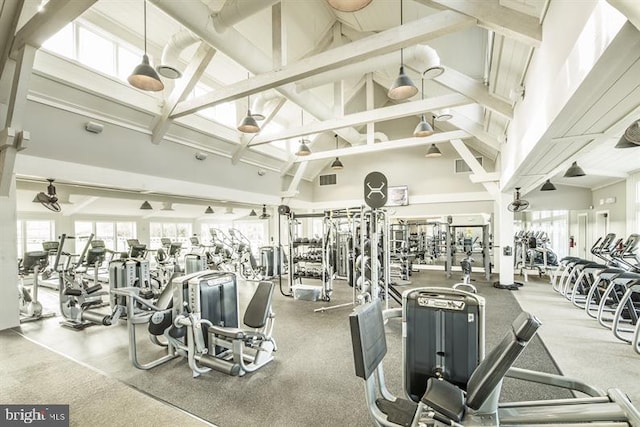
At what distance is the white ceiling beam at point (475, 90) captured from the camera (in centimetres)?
495

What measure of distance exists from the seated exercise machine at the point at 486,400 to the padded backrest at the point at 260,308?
156 cm

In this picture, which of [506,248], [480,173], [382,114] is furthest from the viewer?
[480,173]

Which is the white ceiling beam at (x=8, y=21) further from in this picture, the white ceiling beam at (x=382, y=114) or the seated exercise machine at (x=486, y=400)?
the seated exercise machine at (x=486, y=400)

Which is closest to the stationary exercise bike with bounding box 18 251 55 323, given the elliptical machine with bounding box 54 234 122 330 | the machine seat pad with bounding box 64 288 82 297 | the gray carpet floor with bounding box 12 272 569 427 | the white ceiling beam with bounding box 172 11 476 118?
the gray carpet floor with bounding box 12 272 569 427

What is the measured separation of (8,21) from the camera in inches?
150

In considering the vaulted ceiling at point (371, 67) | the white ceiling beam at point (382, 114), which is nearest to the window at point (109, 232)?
the vaulted ceiling at point (371, 67)

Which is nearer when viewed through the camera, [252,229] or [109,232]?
[109,232]

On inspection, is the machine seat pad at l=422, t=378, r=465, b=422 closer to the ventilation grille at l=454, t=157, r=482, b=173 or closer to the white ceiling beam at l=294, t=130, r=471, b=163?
the white ceiling beam at l=294, t=130, r=471, b=163

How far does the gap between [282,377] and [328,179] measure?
999cm

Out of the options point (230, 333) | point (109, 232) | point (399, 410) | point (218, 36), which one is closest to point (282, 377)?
point (230, 333)

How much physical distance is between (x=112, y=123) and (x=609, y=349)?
8.34 meters

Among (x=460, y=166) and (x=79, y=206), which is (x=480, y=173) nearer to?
(x=460, y=166)

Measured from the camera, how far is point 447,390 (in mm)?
1682

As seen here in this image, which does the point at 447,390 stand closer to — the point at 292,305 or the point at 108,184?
the point at 292,305
